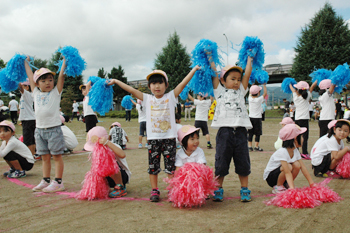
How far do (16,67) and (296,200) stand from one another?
4783 mm

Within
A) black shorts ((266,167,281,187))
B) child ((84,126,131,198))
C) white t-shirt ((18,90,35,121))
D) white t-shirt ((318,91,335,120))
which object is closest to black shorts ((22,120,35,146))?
white t-shirt ((18,90,35,121))

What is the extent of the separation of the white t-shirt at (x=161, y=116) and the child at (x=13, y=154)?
3152 mm

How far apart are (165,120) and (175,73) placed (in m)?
37.9

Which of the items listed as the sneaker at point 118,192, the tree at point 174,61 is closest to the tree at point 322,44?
the tree at point 174,61

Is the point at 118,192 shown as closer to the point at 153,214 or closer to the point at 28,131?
the point at 153,214

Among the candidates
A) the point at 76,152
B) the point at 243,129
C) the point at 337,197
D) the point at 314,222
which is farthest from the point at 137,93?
the point at 76,152

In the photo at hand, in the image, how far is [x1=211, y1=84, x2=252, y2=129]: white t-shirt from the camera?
12.2 ft

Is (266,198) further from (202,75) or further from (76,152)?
(76,152)

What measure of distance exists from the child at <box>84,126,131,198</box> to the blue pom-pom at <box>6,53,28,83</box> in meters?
1.81

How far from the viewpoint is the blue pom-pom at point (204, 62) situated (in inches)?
152

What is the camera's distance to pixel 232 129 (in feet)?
12.3

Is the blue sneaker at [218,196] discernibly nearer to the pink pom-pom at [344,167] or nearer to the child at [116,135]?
the pink pom-pom at [344,167]

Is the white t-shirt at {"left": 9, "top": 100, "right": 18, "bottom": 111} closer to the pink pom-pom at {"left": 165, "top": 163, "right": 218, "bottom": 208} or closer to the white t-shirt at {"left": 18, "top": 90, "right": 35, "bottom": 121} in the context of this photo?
the white t-shirt at {"left": 18, "top": 90, "right": 35, "bottom": 121}

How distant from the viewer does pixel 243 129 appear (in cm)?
379
